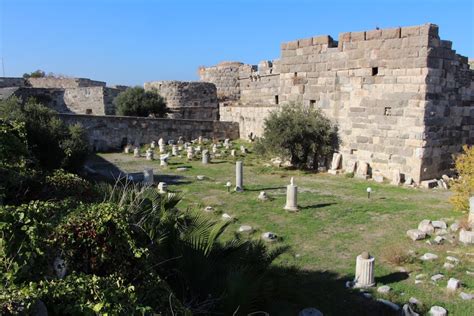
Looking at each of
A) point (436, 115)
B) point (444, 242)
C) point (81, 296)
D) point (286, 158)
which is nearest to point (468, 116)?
point (436, 115)

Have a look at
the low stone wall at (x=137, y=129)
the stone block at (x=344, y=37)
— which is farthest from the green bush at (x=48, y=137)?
the stone block at (x=344, y=37)

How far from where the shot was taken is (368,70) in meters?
12.8

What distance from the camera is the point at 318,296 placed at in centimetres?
568

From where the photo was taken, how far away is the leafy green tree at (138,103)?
23.0 meters

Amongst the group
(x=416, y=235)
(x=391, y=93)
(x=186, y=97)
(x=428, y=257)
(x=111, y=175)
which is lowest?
(x=428, y=257)

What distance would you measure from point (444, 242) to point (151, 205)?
5071 millimetres

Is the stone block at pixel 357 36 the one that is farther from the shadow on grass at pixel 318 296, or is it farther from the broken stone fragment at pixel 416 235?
the shadow on grass at pixel 318 296

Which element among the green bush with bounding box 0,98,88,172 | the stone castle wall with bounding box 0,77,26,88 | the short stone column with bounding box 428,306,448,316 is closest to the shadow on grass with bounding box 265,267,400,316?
the short stone column with bounding box 428,306,448,316

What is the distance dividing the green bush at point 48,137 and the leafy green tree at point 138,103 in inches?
385

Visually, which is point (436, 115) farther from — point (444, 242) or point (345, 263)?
point (345, 263)

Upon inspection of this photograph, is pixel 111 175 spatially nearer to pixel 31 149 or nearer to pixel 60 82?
pixel 31 149

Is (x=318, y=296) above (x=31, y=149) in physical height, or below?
below

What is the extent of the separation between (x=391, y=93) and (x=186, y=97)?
49.5 feet

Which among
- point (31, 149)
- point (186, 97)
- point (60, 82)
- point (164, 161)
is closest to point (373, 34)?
point (164, 161)
